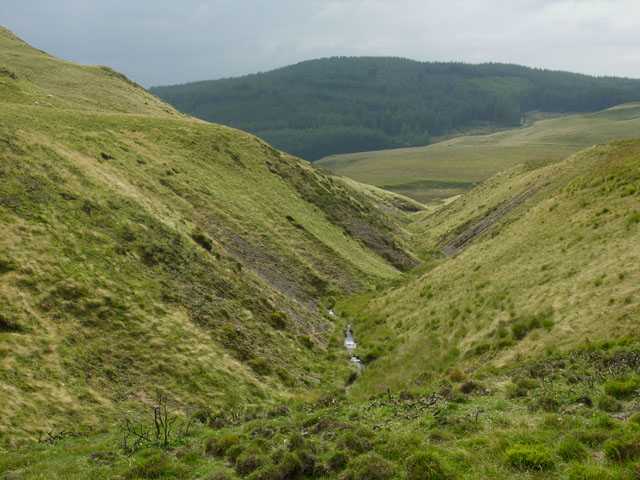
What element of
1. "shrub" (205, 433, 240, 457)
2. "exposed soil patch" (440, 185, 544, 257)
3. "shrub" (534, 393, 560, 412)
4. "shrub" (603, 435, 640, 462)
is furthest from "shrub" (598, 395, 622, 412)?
"exposed soil patch" (440, 185, 544, 257)

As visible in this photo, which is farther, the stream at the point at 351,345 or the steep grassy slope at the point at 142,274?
the stream at the point at 351,345

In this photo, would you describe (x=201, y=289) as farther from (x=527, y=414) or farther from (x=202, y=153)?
(x=202, y=153)

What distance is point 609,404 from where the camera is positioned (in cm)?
1132

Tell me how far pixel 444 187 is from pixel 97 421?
19148 centimetres

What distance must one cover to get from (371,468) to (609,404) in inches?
278

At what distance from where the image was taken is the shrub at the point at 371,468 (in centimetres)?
1003

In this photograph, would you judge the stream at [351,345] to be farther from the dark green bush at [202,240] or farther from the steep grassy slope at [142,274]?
the dark green bush at [202,240]

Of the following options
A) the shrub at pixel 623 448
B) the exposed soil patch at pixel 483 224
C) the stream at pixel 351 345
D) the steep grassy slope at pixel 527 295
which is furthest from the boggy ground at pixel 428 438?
the exposed soil patch at pixel 483 224

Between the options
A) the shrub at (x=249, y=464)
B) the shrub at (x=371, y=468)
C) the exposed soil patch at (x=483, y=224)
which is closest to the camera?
the shrub at (x=371, y=468)

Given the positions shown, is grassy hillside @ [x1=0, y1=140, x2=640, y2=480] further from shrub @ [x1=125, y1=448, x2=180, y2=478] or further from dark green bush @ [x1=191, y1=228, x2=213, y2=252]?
dark green bush @ [x1=191, y1=228, x2=213, y2=252]

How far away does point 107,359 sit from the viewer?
1917 cm

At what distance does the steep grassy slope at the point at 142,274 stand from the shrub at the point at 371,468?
441 inches

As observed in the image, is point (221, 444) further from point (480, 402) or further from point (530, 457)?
point (530, 457)

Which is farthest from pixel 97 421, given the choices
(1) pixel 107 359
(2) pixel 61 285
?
(2) pixel 61 285
